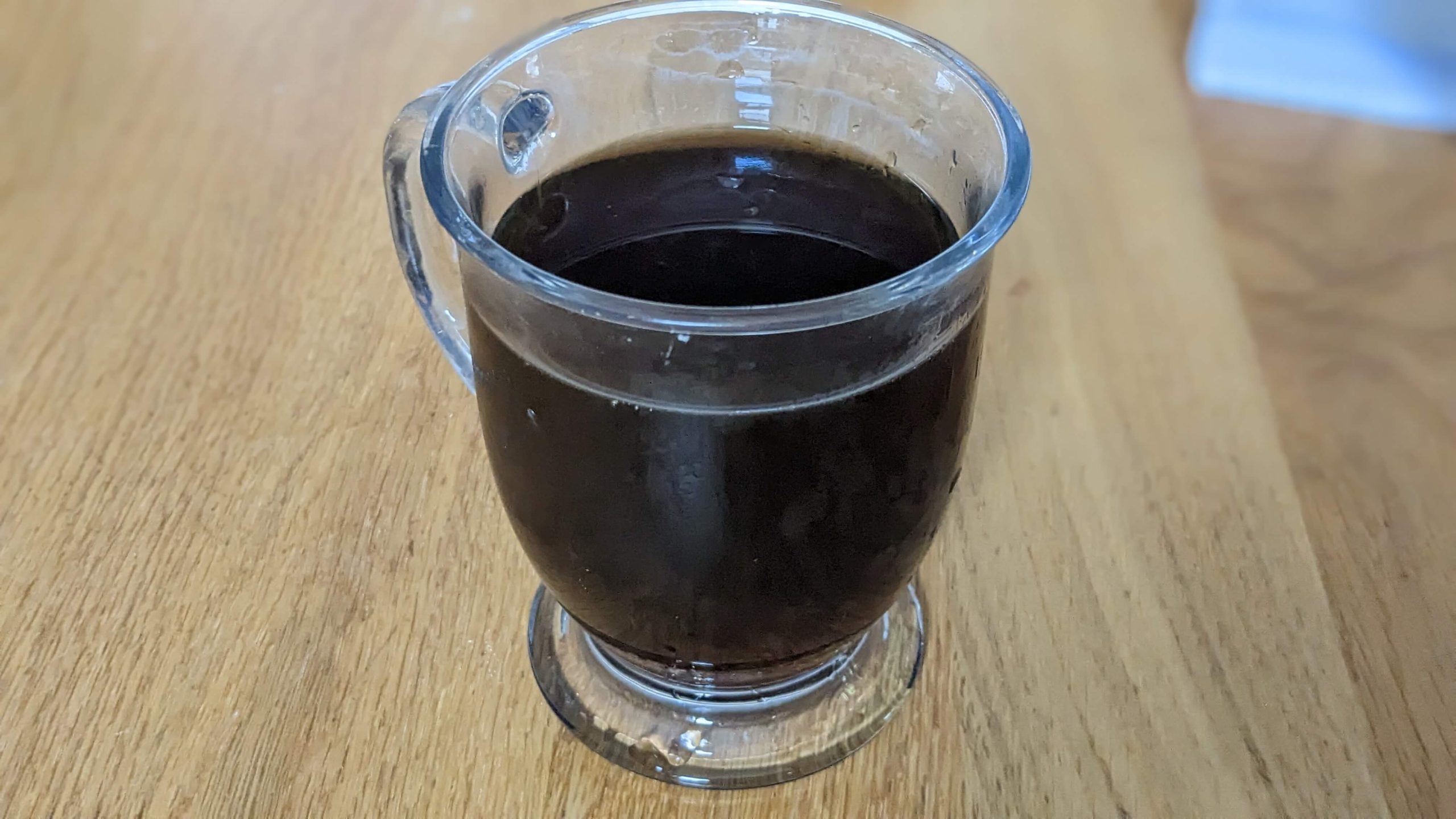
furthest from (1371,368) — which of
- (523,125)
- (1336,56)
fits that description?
(523,125)

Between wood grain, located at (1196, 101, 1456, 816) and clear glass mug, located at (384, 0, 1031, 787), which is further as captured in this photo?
wood grain, located at (1196, 101, 1456, 816)

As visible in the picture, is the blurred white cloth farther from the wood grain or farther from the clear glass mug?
the clear glass mug

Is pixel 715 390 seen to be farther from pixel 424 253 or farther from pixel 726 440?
pixel 424 253

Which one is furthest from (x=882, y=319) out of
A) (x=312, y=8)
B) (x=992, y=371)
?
(x=312, y=8)

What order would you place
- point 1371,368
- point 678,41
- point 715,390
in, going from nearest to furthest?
point 715,390 < point 678,41 < point 1371,368

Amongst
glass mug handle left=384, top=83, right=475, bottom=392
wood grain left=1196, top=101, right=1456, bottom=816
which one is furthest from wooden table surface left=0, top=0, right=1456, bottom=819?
glass mug handle left=384, top=83, right=475, bottom=392
